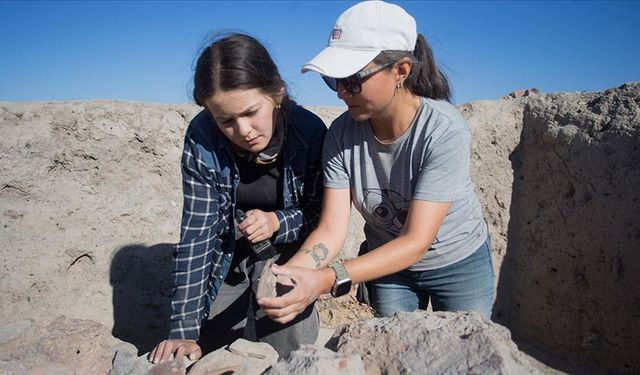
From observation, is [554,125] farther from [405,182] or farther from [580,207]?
[405,182]

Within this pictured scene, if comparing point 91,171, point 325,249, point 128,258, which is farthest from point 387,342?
point 91,171

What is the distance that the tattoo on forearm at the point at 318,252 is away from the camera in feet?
5.78

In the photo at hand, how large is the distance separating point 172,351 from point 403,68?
1274mm

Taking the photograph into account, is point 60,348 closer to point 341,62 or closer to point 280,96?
point 280,96

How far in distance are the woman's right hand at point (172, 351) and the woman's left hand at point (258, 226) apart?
0.46 metres

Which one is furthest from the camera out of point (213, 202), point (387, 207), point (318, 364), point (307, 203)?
point (307, 203)

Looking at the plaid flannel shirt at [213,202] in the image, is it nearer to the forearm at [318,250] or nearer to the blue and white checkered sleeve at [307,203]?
the blue and white checkered sleeve at [307,203]

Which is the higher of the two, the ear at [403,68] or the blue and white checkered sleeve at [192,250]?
the ear at [403,68]

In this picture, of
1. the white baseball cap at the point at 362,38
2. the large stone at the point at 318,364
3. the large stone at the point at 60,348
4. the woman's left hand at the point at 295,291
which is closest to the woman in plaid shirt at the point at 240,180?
the large stone at the point at 60,348

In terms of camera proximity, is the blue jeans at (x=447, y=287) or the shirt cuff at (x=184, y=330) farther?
the shirt cuff at (x=184, y=330)

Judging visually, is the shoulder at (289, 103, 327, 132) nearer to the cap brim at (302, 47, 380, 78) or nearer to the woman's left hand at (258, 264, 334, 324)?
the cap brim at (302, 47, 380, 78)

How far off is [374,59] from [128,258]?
262 centimetres

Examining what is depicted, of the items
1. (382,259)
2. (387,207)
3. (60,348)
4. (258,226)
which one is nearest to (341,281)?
(382,259)

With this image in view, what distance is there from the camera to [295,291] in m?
1.50
